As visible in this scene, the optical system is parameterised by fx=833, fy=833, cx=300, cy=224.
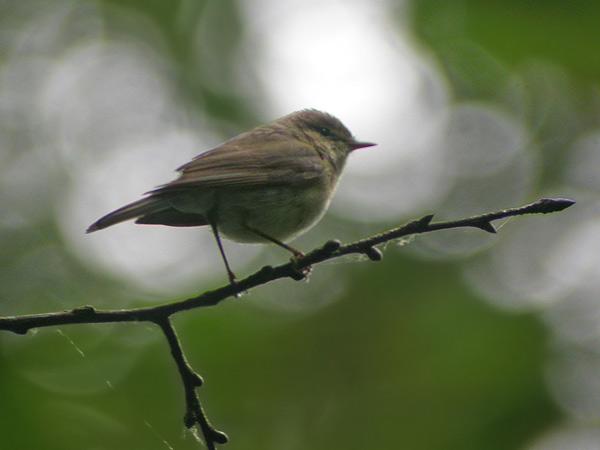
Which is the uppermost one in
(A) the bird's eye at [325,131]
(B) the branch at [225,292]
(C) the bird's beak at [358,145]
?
(B) the branch at [225,292]

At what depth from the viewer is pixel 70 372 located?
5098mm

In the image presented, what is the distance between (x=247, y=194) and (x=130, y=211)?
78 cm

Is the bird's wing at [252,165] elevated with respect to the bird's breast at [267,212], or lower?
elevated

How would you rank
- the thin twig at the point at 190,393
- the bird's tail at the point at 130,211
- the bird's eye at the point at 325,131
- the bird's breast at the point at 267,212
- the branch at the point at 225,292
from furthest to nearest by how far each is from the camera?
the bird's eye at the point at 325,131
the bird's breast at the point at 267,212
the bird's tail at the point at 130,211
the thin twig at the point at 190,393
the branch at the point at 225,292

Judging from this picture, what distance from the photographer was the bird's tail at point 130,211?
3468 mm

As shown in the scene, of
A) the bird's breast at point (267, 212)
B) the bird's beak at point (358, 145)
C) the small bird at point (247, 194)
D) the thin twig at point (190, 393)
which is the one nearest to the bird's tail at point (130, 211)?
the small bird at point (247, 194)

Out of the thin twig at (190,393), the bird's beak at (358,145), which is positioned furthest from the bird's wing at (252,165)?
the thin twig at (190,393)

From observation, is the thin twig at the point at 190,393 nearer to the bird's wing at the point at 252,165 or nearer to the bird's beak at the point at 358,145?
the bird's wing at the point at 252,165

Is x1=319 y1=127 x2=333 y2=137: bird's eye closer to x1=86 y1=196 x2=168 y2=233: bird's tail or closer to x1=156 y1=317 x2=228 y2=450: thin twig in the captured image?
x1=86 y1=196 x2=168 y2=233: bird's tail

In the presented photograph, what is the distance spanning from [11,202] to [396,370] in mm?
5648

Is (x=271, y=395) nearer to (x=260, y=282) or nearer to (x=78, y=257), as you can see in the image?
(x=260, y=282)

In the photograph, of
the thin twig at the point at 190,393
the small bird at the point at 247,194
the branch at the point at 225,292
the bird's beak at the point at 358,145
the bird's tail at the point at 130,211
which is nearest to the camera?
the branch at the point at 225,292

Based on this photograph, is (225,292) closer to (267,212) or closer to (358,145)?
(267,212)

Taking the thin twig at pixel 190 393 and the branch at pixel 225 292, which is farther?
the thin twig at pixel 190 393
